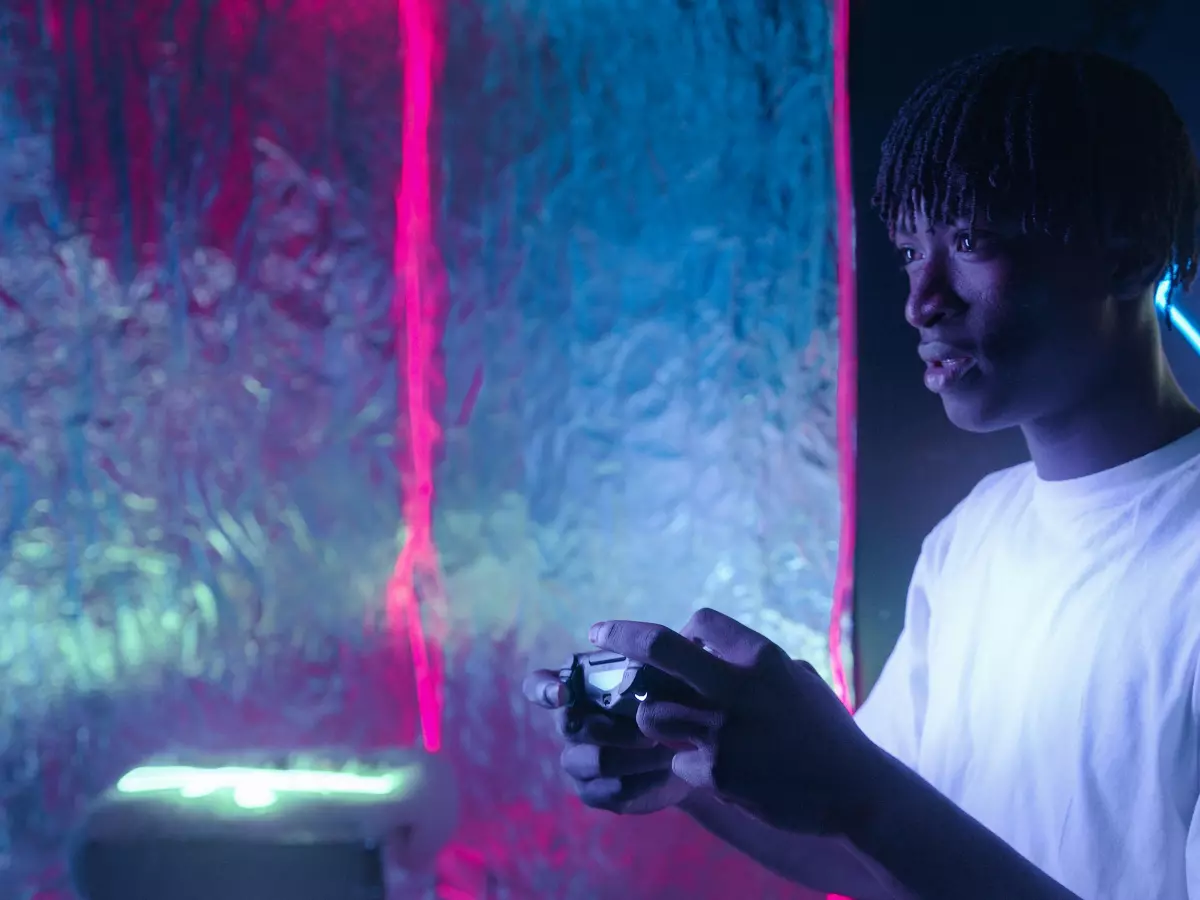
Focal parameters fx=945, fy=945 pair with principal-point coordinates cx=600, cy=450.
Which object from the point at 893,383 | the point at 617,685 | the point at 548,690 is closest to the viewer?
the point at 617,685

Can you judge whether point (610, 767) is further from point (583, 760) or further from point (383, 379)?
point (383, 379)

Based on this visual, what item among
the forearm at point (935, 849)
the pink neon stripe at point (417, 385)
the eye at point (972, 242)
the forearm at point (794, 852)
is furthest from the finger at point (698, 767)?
the pink neon stripe at point (417, 385)

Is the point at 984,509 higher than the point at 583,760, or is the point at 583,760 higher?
the point at 984,509

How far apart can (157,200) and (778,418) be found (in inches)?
32.8

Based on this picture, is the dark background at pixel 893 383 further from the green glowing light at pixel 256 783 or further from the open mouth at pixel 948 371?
the green glowing light at pixel 256 783

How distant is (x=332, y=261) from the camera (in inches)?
46.9

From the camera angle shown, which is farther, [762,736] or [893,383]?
[893,383]

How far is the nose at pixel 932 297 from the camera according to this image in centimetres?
80

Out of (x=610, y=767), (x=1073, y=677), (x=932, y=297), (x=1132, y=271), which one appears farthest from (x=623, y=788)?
(x=1132, y=271)

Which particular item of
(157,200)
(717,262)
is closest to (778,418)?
(717,262)

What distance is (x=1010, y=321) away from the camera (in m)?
0.78

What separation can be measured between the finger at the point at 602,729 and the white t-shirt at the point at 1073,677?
31cm

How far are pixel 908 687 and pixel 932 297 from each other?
404 mm

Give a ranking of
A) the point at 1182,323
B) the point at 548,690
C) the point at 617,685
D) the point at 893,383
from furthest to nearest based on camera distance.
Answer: the point at 893,383, the point at 1182,323, the point at 548,690, the point at 617,685
